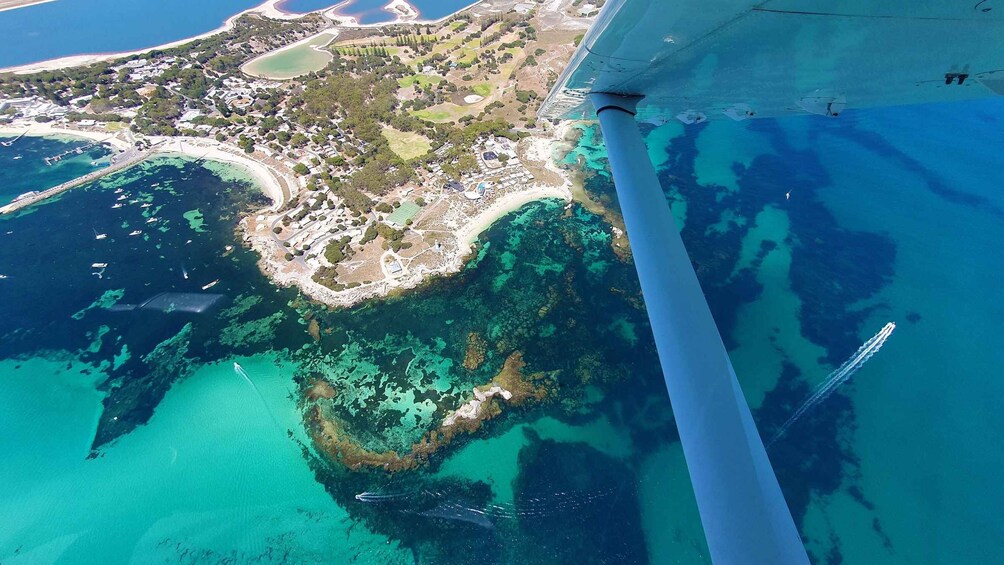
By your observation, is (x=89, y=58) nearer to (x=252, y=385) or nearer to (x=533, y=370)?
(x=252, y=385)

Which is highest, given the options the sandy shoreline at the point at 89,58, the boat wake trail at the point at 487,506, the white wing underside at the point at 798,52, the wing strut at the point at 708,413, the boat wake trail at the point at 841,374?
the white wing underside at the point at 798,52

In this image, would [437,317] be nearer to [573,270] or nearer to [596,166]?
[573,270]

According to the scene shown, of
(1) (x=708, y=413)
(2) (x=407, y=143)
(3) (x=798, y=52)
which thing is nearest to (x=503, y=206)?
(2) (x=407, y=143)

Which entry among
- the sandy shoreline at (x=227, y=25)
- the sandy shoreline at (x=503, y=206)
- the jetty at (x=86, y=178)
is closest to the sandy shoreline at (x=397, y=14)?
the sandy shoreline at (x=227, y=25)

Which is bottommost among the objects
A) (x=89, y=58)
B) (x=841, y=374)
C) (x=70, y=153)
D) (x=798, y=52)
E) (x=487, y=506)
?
(x=487, y=506)

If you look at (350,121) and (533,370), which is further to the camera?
(350,121)

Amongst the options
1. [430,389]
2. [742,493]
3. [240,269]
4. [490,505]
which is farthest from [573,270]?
[240,269]

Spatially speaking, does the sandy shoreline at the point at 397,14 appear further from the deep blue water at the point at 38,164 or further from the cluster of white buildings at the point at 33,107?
the deep blue water at the point at 38,164
